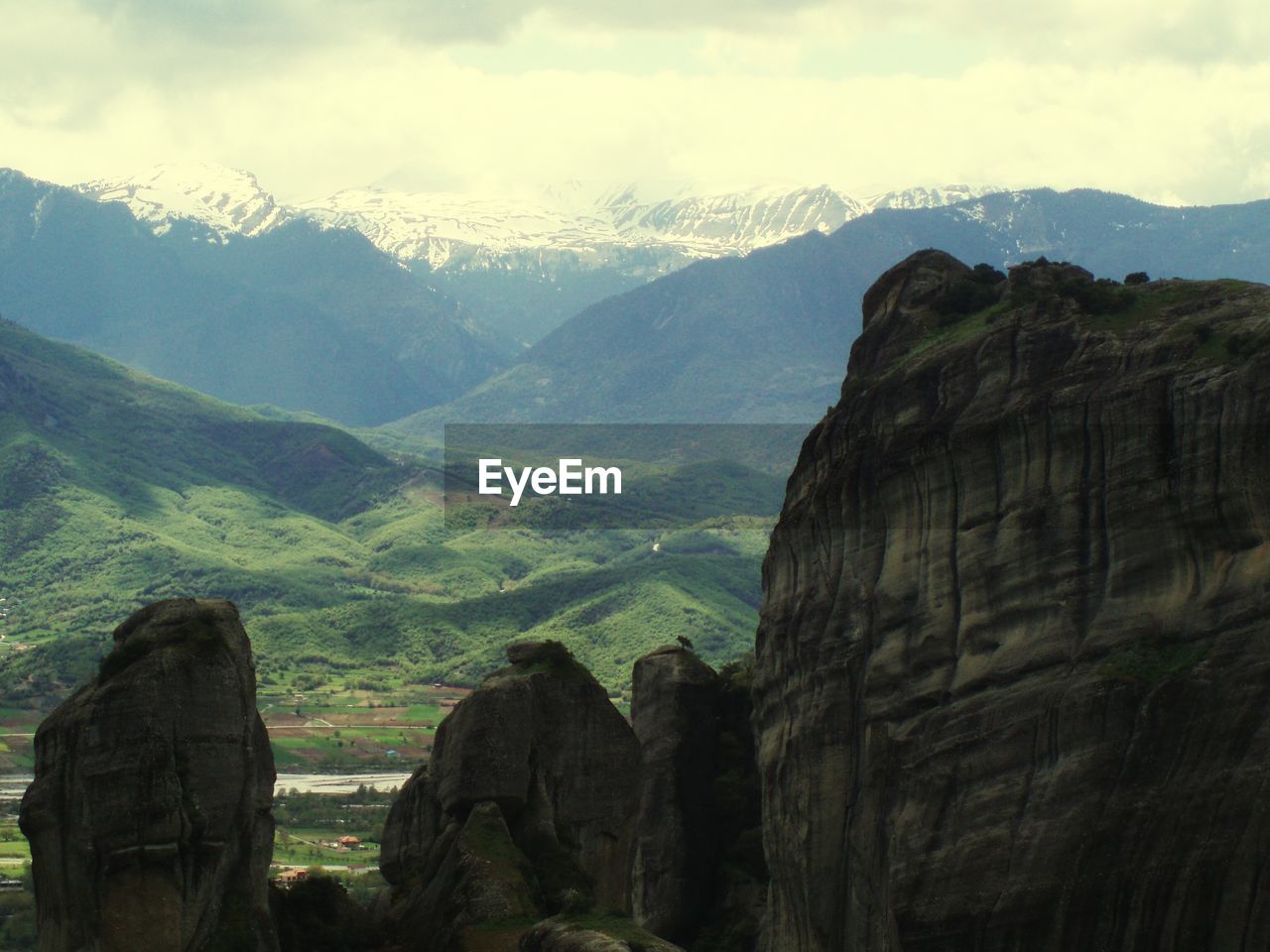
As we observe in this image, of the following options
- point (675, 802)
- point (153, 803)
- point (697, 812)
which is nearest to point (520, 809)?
point (153, 803)

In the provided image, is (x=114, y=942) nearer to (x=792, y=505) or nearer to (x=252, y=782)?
(x=252, y=782)

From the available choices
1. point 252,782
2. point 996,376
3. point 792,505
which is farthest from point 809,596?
point 252,782

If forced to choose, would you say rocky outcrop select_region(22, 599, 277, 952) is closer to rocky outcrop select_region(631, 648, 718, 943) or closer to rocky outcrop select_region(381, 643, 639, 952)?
rocky outcrop select_region(381, 643, 639, 952)

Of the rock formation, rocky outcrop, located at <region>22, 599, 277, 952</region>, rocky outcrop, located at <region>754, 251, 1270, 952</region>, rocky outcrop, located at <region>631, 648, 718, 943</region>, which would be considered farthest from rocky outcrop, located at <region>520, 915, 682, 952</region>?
rocky outcrop, located at <region>631, 648, 718, 943</region>

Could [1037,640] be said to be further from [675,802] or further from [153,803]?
[675,802]

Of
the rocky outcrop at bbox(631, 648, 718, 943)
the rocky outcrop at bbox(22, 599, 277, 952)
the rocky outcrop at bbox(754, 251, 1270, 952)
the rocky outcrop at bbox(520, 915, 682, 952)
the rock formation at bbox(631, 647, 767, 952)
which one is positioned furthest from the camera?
the rocky outcrop at bbox(631, 648, 718, 943)
